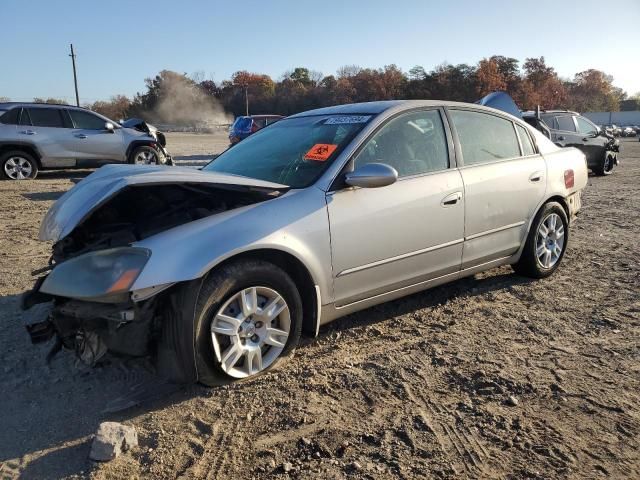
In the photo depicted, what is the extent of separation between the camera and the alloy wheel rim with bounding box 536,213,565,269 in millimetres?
4753

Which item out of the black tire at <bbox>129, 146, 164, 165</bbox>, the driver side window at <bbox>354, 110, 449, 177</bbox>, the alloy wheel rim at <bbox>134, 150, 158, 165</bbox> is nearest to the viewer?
the driver side window at <bbox>354, 110, 449, 177</bbox>

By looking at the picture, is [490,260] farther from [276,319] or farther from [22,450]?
[22,450]

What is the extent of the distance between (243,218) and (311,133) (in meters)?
1.19

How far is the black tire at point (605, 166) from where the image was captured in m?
13.9

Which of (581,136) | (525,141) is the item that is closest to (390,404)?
(525,141)

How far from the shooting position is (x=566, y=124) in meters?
13.3

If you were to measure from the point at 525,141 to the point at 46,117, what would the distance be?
35.2ft

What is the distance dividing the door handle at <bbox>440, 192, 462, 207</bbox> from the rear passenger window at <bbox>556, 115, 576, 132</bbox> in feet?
35.8

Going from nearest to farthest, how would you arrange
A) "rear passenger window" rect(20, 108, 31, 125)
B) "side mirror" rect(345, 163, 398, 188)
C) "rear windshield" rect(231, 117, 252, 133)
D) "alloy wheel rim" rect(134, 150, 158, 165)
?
"side mirror" rect(345, 163, 398, 188), "rear passenger window" rect(20, 108, 31, 125), "alloy wheel rim" rect(134, 150, 158, 165), "rear windshield" rect(231, 117, 252, 133)

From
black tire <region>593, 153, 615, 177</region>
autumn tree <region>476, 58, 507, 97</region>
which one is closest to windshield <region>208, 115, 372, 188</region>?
black tire <region>593, 153, 615, 177</region>

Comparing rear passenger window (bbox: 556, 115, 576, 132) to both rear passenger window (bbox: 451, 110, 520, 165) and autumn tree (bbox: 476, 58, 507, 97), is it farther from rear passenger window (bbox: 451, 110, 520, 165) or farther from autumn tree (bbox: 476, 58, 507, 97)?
autumn tree (bbox: 476, 58, 507, 97)

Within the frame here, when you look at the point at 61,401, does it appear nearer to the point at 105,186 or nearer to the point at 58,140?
the point at 105,186

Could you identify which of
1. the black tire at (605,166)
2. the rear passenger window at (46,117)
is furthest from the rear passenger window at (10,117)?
the black tire at (605,166)

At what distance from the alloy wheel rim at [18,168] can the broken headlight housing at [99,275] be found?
10039 mm
